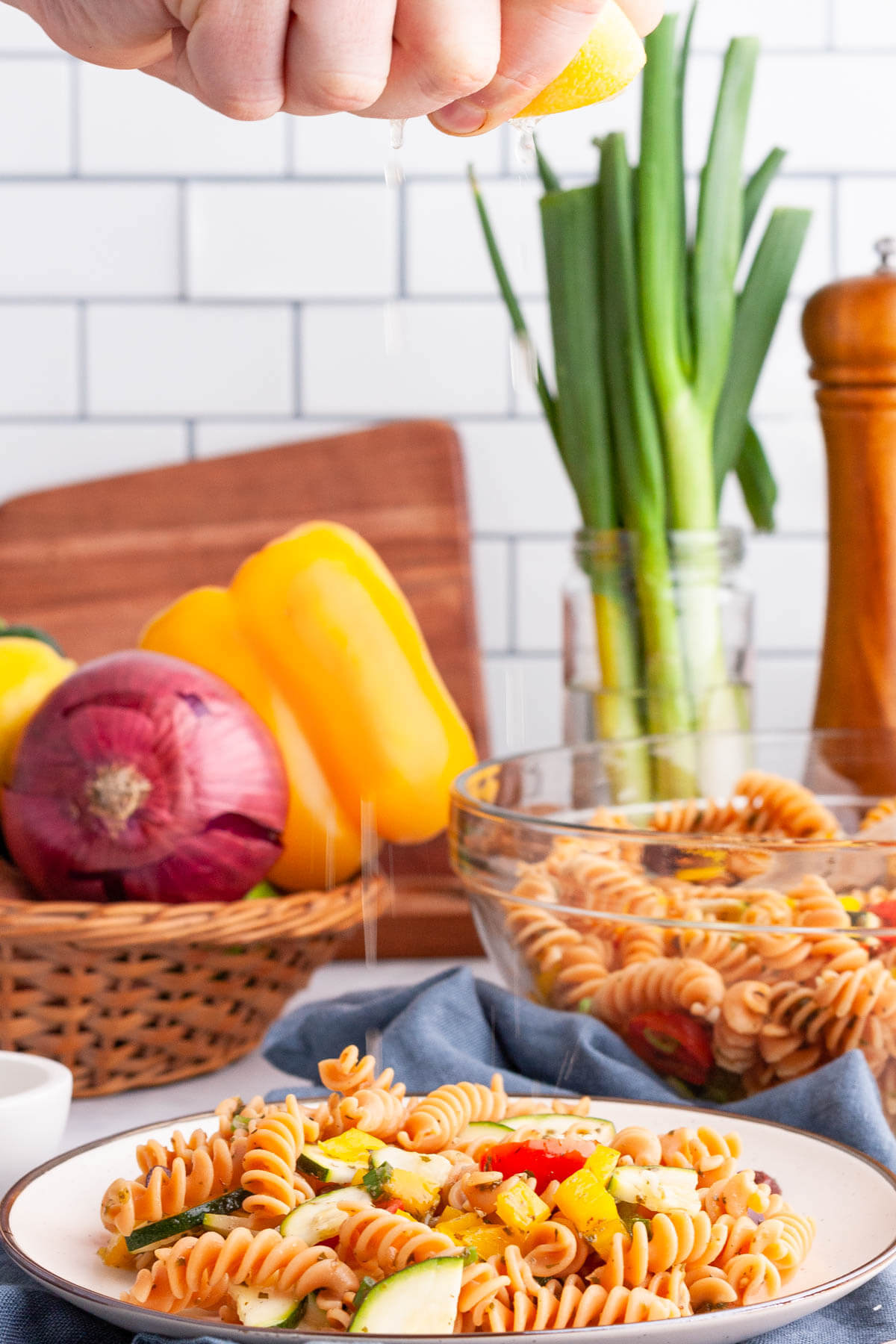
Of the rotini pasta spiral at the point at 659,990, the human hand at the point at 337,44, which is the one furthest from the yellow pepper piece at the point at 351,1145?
the human hand at the point at 337,44

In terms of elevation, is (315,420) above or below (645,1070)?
above

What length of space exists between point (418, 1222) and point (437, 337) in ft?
3.28

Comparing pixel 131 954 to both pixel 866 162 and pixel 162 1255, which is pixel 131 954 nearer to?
pixel 162 1255

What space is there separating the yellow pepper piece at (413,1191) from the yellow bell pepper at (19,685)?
17.3 inches

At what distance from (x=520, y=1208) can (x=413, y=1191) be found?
0.05m

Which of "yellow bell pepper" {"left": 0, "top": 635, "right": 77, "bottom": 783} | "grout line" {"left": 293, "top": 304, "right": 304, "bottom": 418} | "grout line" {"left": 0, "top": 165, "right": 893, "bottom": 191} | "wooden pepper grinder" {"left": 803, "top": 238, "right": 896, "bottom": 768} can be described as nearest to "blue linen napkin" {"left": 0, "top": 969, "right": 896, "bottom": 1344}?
"yellow bell pepper" {"left": 0, "top": 635, "right": 77, "bottom": 783}

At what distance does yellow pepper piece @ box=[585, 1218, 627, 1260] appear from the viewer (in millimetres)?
515

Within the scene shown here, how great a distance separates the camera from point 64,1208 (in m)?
0.58

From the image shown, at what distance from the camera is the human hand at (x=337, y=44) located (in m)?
0.39

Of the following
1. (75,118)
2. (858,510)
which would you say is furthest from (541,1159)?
(75,118)

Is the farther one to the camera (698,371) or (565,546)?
(565,546)

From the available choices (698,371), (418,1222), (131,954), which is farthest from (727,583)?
(418,1222)

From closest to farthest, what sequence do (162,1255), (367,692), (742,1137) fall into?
1. (162,1255)
2. (742,1137)
3. (367,692)

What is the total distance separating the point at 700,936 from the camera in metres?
0.75
